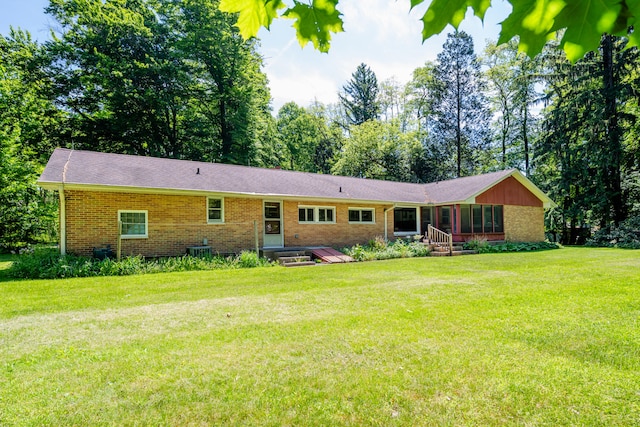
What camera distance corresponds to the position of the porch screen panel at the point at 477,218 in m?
20.1

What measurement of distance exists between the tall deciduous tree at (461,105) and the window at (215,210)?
2570 cm

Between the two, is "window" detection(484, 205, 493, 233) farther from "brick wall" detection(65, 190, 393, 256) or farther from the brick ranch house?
"brick wall" detection(65, 190, 393, 256)

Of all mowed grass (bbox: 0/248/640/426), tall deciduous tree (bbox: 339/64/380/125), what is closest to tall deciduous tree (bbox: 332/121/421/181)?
tall deciduous tree (bbox: 339/64/380/125)

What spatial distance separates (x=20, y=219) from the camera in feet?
58.7

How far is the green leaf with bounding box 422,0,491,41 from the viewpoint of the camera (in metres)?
1.55

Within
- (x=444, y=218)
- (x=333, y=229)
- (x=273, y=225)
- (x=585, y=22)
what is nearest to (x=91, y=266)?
(x=273, y=225)

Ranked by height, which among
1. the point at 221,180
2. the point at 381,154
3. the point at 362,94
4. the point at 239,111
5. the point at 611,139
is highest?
the point at 362,94

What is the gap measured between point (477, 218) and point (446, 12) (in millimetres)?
20678

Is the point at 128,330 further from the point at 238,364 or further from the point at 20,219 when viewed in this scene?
the point at 20,219

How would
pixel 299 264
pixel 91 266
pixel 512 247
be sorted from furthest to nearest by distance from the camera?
pixel 512 247, pixel 299 264, pixel 91 266

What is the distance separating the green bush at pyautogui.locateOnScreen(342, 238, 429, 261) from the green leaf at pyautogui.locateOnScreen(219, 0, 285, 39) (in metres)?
13.2

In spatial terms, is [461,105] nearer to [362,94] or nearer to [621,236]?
[362,94]

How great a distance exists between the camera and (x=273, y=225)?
15977 mm

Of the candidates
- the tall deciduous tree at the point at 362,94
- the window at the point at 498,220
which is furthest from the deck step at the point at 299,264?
the tall deciduous tree at the point at 362,94
